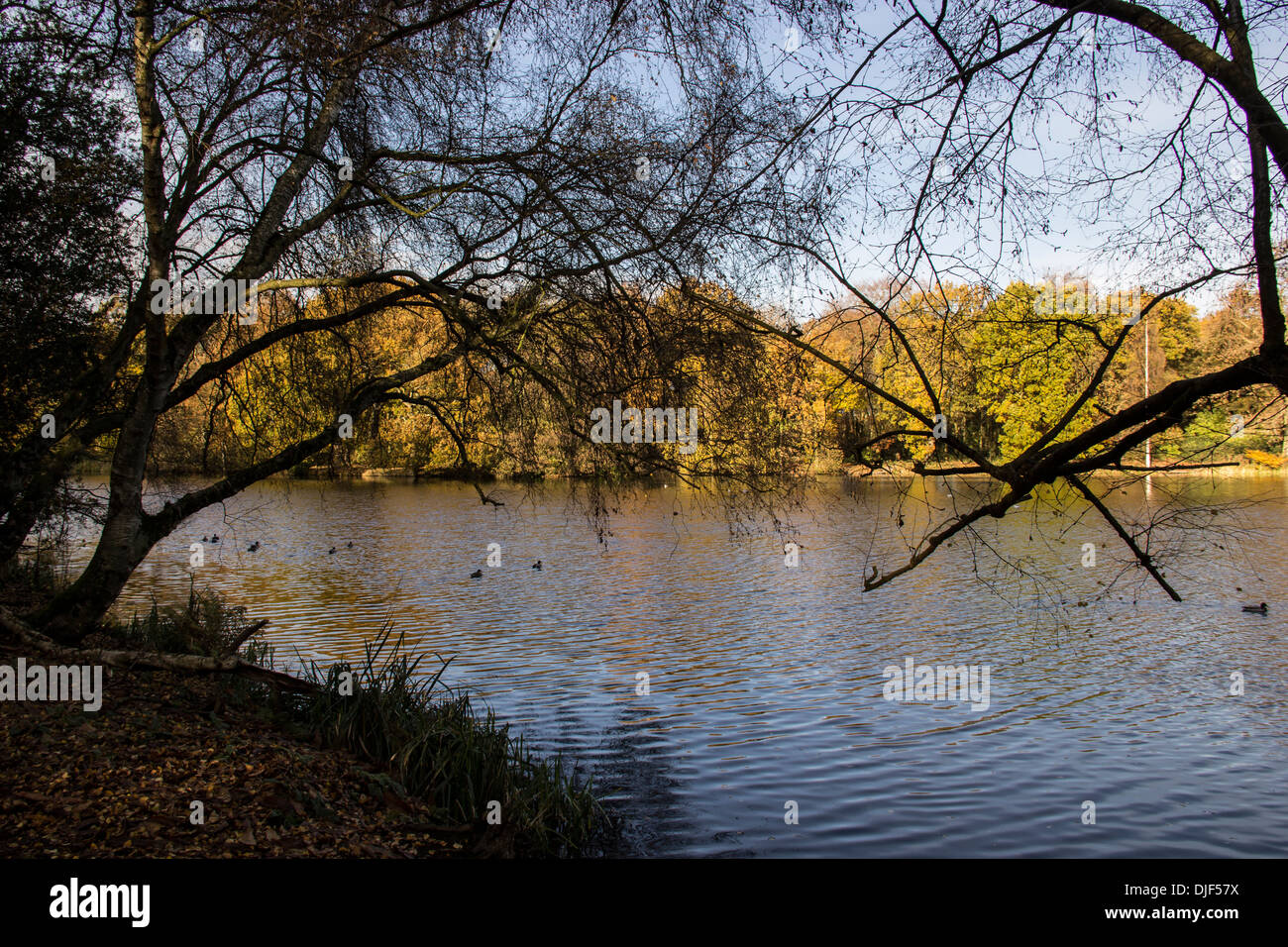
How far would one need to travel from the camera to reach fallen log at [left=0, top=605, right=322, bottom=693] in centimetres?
651

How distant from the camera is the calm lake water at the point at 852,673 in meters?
6.79

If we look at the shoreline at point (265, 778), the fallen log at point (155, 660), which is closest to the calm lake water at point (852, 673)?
the shoreline at point (265, 778)

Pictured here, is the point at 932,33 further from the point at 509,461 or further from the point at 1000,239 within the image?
the point at 509,461

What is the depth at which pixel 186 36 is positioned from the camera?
7.52m

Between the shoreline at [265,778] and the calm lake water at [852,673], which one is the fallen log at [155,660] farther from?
the calm lake water at [852,673]

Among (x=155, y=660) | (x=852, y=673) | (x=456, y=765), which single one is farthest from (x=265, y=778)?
(x=852, y=673)

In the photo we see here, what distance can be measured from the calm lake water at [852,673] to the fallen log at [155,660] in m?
2.63

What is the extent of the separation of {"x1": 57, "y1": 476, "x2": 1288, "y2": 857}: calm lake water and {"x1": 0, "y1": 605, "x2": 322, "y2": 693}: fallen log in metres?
2.63

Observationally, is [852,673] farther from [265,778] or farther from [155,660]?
[155,660]

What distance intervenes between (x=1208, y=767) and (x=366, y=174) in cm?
894

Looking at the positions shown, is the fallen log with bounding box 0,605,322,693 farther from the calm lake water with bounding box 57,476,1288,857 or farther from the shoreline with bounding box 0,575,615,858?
the calm lake water with bounding box 57,476,1288,857

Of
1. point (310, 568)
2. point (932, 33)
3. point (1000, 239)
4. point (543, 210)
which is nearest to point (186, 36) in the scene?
point (543, 210)

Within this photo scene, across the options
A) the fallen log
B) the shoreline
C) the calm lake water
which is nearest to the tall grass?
the shoreline

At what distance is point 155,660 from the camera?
265 inches
